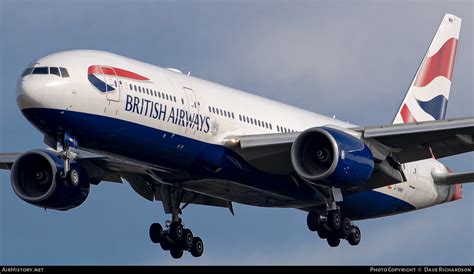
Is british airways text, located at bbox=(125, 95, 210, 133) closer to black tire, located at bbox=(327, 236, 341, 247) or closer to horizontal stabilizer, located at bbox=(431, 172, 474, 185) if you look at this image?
black tire, located at bbox=(327, 236, 341, 247)

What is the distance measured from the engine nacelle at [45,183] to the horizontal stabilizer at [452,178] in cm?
1429

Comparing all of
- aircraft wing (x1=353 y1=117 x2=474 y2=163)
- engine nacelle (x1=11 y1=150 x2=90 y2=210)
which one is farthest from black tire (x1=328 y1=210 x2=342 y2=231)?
engine nacelle (x1=11 y1=150 x2=90 y2=210)

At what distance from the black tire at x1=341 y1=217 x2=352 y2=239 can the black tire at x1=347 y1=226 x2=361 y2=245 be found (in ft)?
1.48

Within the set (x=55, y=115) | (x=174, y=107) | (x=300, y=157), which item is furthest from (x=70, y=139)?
(x=300, y=157)

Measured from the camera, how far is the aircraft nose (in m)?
39.9

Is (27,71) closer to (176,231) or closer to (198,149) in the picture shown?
(198,149)

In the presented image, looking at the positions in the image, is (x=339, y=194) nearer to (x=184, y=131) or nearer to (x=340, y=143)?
(x=340, y=143)

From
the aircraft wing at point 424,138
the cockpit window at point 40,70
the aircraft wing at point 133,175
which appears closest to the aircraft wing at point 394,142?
the aircraft wing at point 424,138

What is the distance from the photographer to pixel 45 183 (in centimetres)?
4669

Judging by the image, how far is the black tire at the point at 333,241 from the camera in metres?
46.6

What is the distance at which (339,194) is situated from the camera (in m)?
47.0

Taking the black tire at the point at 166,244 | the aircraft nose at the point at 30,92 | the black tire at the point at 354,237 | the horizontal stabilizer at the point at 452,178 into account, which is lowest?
the black tire at the point at 166,244

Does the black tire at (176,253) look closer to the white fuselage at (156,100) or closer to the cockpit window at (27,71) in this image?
the white fuselage at (156,100)

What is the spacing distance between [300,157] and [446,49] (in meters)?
20.1
